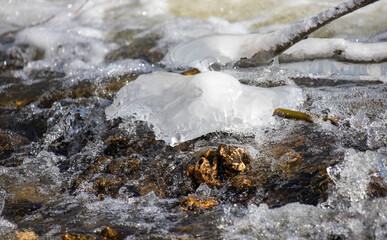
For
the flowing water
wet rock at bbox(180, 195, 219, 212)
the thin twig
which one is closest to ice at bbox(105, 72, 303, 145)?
the flowing water

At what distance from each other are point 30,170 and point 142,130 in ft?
2.64

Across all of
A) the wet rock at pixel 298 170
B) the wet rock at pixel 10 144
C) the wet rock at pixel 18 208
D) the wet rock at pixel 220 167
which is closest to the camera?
the wet rock at pixel 298 170

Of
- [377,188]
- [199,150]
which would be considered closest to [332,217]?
[377,188]

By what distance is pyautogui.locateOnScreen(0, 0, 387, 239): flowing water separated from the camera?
5.85 feet

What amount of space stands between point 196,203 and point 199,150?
504 millimetres

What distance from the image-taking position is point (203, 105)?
2.53 m

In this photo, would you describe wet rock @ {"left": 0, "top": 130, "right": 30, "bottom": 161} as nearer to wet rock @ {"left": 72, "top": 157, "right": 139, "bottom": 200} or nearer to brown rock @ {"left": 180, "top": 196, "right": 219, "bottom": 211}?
wet rock @ {"left": 72, "top": 157, "right": 139, "bottom": 200}


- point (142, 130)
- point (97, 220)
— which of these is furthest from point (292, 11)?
point (97, 220)

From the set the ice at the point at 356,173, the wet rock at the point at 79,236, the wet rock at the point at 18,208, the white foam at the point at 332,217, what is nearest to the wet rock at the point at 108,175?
the wet rock at the point at 18,208

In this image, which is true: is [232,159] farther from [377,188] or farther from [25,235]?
[25,235]

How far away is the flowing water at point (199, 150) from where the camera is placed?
1.78m

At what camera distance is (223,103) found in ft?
8.39

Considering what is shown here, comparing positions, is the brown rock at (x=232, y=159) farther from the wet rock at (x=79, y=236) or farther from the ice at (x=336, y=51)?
the ice at (x=336, y=51)

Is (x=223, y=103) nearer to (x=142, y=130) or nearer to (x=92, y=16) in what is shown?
(x=142, y=130)
